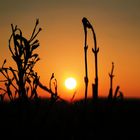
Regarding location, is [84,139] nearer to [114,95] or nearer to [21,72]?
[114,95]

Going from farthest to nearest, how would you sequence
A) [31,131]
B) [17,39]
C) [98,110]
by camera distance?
[17,39] → [31,131] → [98,110]

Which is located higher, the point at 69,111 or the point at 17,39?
the point at 17,39

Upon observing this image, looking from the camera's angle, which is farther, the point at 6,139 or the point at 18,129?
the point at 6,139

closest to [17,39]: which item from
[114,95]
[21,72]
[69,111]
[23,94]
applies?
[21,72]

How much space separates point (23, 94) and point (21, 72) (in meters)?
0.18

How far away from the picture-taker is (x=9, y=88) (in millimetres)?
2777

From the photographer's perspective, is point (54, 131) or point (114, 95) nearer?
point (114, 95)

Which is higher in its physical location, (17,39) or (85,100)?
(17,39)

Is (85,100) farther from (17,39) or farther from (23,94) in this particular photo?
(17,39)

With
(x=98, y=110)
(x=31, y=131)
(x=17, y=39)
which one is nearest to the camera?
(x=98, y=110)

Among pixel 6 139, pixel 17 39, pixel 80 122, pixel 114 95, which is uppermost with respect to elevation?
pixel 17 39

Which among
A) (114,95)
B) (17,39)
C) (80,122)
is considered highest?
(17,39)

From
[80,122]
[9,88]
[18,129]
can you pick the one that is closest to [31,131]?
[18,129]

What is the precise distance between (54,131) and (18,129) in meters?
0.41
